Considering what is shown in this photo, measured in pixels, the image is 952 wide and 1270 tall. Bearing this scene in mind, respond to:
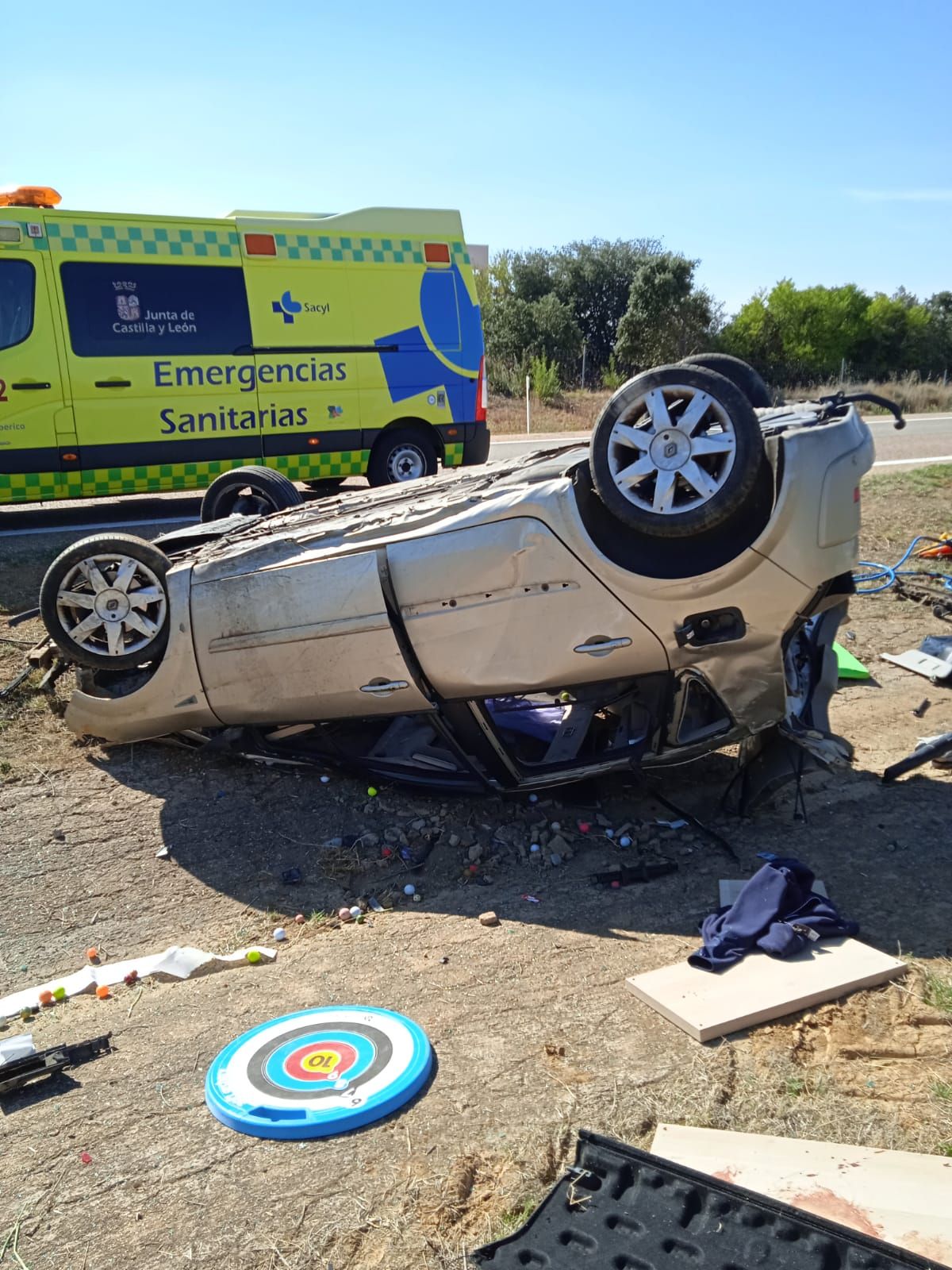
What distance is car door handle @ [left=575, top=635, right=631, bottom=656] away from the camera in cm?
406

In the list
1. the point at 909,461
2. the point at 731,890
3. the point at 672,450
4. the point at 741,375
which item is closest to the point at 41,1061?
the point at 731,890

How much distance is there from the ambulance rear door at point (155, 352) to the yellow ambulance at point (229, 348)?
14 mm

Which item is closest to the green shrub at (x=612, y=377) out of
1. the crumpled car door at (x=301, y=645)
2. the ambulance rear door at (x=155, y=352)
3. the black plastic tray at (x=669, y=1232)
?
the ambulance rear door at (x=155, y=352)

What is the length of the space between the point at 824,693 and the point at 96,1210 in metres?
3.55

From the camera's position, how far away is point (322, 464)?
392 inches

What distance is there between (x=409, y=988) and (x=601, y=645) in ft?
4.91

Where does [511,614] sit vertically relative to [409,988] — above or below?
above

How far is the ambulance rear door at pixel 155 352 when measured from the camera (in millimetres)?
8578

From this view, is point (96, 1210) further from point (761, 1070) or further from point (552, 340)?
point (552, 340)

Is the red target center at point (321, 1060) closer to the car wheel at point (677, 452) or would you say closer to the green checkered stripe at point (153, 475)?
the car wheel at point (677, 452)

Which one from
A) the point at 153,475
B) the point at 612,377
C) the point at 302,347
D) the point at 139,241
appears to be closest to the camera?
the point at 139,241

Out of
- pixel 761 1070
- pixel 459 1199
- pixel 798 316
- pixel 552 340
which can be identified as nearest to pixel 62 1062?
pixel 459 1199

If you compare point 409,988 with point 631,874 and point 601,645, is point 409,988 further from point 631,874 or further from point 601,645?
point 601,645

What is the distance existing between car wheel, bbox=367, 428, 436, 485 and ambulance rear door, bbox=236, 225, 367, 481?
0.35m
